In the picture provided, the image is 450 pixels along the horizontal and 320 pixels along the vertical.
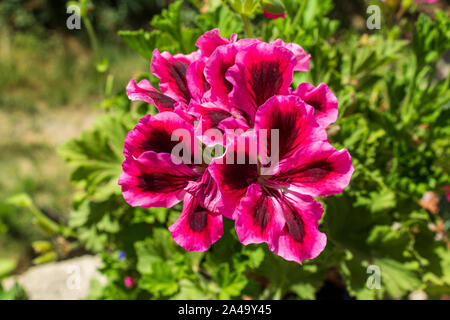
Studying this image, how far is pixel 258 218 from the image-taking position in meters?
0.74

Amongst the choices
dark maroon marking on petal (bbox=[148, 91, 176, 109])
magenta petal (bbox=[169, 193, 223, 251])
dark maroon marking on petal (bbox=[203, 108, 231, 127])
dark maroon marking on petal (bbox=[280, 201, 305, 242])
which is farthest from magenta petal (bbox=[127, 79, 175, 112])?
dark maroon marking on petal (bbox=[280, 201, 305, 242])

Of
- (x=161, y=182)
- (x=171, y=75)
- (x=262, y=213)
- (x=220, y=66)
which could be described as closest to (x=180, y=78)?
(x=171, y=75)

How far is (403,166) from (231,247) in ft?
2.10

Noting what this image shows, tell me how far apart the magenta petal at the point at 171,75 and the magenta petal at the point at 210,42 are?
0.08 m

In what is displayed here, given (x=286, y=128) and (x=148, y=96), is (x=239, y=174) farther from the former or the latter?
(x=148, y=96)

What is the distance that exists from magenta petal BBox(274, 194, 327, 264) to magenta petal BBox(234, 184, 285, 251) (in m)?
0.02

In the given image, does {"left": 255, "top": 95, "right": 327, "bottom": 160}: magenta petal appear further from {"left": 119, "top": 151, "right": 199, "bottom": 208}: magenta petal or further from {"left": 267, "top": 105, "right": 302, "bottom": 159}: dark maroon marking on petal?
{"left": 119, "top": 151, "right": 199, "bottom": 208}: magenta petal

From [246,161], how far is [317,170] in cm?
13

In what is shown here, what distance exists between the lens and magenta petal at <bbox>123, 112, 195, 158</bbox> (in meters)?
0.73

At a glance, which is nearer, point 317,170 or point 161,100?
point 317,170

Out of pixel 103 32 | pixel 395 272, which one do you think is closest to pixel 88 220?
pixel 395 272

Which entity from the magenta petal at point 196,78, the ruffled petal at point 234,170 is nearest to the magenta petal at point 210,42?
the magenta petal at point 196,78

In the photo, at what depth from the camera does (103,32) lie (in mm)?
4559
